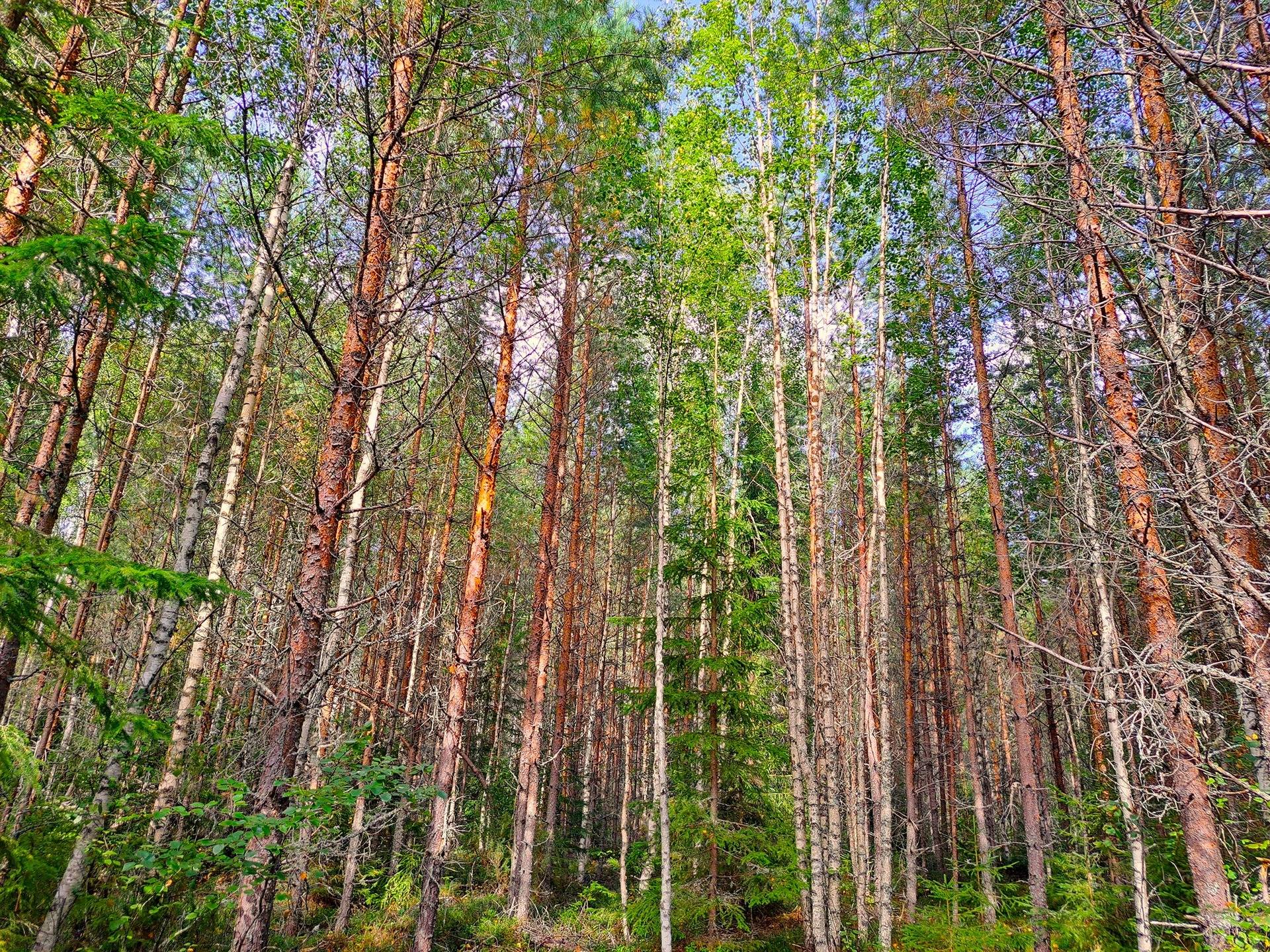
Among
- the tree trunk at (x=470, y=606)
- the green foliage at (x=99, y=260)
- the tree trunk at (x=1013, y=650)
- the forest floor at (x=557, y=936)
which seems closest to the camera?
Result: the green foliage at (x=99, y=260)

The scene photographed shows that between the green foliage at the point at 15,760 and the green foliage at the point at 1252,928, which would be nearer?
the green foliage at the point at 15,760

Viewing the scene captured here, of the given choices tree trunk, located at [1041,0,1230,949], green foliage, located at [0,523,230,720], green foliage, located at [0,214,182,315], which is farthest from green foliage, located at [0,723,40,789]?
tree trunk, located at [1041,0,1230,949]

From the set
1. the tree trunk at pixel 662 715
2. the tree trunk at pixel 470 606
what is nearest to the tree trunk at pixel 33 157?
the tree trunk at pixel 470 606

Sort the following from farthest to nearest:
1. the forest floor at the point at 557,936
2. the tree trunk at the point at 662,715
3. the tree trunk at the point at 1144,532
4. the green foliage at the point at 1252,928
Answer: the forest floor at the point at 557,936 → the tree trunk at the point at 662,715 → the tree trunk at the point at 1144,532 → the green foliage at the point at 1252,928

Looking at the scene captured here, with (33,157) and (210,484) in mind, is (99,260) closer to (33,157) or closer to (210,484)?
(33,157)

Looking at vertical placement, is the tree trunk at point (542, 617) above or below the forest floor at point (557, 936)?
above

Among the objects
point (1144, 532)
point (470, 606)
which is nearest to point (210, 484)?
point (470, 606)

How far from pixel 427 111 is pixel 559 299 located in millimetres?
→ 3852

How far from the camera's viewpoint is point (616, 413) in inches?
698

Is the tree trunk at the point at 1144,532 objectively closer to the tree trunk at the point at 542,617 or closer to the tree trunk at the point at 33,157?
the tree trunk at the point at 542,617

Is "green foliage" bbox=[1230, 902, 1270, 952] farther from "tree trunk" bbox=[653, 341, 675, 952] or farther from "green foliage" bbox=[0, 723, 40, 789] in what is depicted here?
"green foliage" bbox=[0, 723, 40, 789]

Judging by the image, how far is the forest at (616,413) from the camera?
136 inches

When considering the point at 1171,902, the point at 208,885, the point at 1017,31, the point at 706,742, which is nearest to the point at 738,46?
the point at 1017,31

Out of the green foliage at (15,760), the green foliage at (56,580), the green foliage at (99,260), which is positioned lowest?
the green foliage at (15,760)
